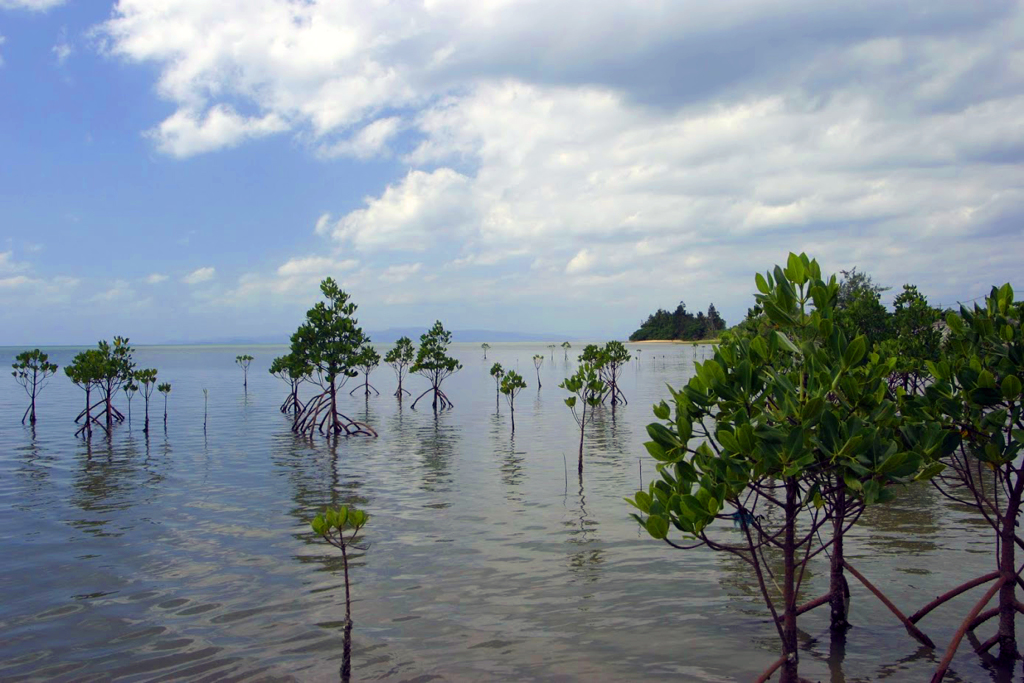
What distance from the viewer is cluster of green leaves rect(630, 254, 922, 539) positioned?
515 cm

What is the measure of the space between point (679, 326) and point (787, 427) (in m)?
158

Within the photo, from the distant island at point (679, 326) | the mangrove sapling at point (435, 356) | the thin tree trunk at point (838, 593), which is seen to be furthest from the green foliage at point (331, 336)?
the distant island at point (679, 326)

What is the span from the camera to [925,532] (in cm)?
1289

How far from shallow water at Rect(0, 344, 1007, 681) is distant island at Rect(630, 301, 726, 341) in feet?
423

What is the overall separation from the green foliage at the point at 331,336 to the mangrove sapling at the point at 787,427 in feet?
73.4

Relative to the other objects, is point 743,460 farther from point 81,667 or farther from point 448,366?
point 448,366

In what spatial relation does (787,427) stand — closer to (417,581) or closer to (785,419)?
(785,419)

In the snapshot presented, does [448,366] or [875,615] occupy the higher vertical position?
[448,366]

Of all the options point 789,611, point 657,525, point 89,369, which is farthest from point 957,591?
point 89,369

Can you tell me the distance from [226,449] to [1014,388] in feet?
80.9

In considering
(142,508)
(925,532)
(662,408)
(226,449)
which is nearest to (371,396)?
(226,449)

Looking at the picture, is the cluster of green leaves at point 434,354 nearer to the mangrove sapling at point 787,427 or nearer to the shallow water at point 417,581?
the shallow water at point 417,581

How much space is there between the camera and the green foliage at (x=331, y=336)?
26.9 m

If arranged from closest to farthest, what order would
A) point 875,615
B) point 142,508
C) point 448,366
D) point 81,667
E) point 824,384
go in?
point 824,384
point 81,667
point 875,615
point 142,508
point 448,366
